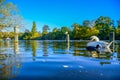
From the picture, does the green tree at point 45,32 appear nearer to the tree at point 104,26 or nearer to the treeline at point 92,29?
the treeline at point 92,29

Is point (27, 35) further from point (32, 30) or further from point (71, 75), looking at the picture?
point (71, 75)

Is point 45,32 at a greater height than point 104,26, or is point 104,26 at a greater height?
point 45,32

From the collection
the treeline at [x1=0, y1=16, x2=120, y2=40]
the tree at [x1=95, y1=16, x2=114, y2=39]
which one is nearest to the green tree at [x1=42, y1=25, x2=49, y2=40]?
the treeline at [x1=0, y1=16, x2=120, y2=40]

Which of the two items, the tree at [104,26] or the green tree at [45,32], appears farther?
the green tree at [45,32]

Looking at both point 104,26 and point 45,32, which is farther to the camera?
point 45,32

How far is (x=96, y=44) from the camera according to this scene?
18828mm

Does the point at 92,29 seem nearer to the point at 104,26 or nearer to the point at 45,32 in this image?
the point at 104,26

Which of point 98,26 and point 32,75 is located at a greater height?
point 98,26

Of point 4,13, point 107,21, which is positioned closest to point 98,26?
point 107,21

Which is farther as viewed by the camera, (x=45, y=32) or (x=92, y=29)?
(x=45, y=32)

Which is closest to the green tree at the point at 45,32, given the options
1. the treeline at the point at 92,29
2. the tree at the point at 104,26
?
the treeline at the point at 92,29

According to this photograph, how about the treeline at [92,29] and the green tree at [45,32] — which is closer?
the treeline at [92,29]

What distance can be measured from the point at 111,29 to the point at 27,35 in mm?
58082

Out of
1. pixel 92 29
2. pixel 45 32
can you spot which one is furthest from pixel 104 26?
pixel 45 32
